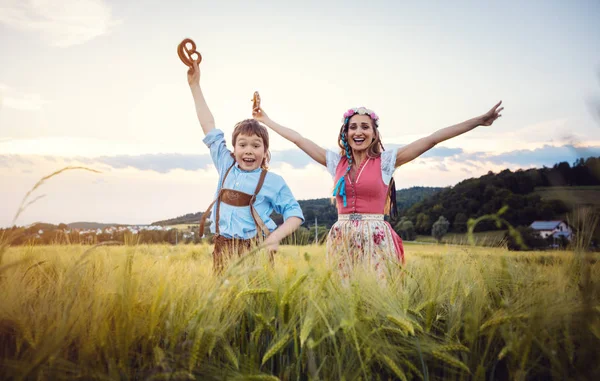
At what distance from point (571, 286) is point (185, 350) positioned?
1.78m

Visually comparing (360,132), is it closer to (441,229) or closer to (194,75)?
(441,229)

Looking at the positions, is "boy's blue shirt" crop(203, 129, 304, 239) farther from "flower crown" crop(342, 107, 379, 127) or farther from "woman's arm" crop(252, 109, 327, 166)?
"flower crown" crop(342, 107, 379, 127)

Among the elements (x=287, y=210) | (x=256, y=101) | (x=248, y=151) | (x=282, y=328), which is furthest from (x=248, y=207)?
(x=282, y=328)

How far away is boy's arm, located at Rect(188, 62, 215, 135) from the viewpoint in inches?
156

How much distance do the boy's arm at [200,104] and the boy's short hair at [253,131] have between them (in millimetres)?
315

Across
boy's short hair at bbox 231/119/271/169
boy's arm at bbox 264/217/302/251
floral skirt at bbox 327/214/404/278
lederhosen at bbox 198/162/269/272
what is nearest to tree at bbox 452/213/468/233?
boy's arm at bbox 264/217/302/251

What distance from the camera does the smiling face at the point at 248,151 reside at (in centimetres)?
366

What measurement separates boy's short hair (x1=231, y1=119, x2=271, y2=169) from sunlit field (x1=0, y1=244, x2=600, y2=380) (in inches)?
82.8

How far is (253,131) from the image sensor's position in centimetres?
374

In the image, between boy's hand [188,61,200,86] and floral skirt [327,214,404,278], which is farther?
boy's hand [188,61,200,86]

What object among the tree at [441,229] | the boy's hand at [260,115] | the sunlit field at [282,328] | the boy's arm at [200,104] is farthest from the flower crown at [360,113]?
the sunlit field at [282,328]

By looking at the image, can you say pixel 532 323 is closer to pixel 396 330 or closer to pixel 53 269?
pixel 396 330

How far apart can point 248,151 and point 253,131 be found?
0.21 metres

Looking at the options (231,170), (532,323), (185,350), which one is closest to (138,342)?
(185,350)
